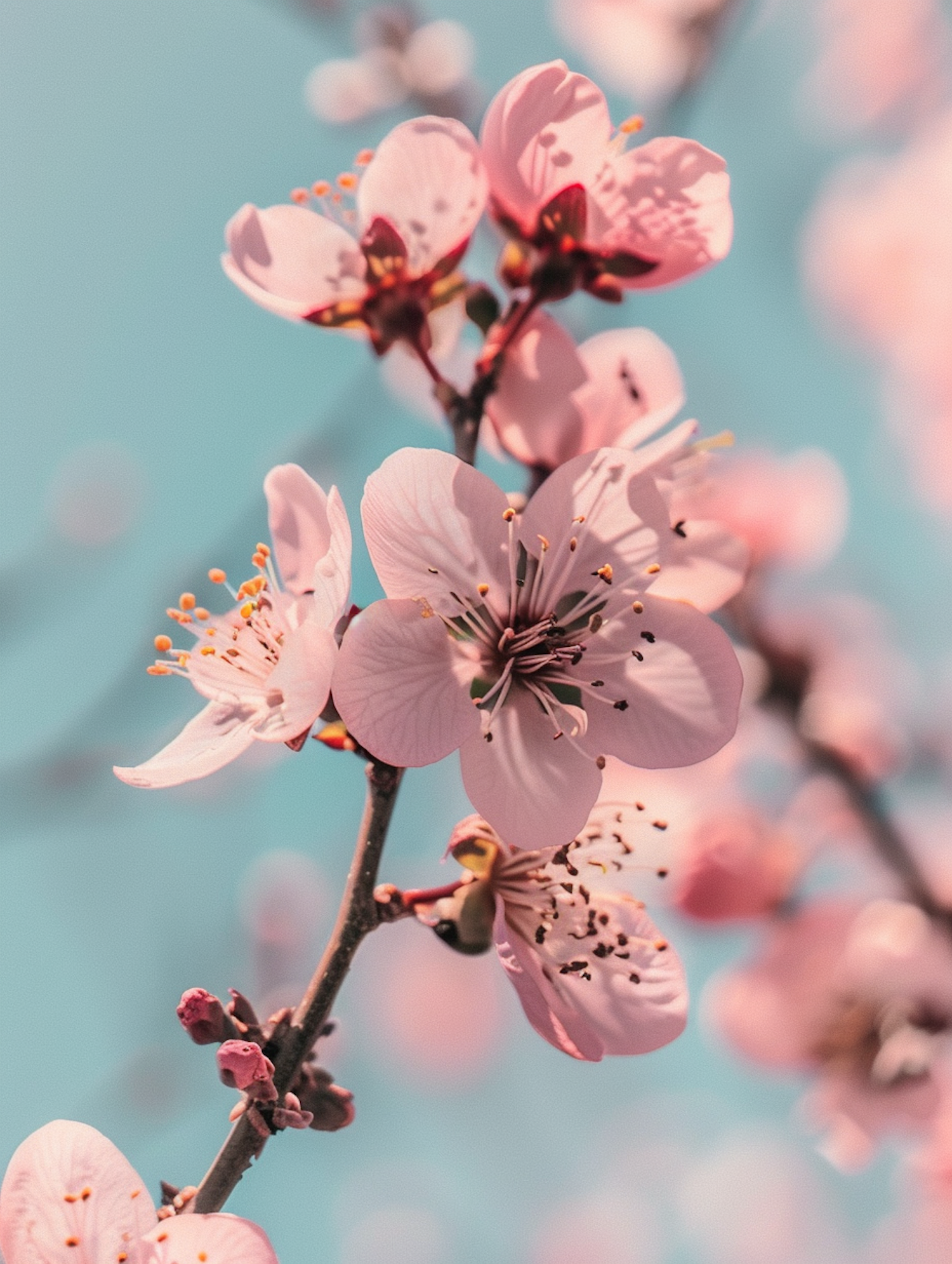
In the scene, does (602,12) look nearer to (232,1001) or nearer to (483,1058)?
(232,1001)

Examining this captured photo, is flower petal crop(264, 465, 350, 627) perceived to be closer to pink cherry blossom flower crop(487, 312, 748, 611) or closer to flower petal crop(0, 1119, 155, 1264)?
pink cherry blossom flower crop(487, 312, 748, 611)

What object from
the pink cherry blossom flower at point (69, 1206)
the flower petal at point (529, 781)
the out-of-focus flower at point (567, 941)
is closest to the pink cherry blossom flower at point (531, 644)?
the flower petal at point (529, 781)

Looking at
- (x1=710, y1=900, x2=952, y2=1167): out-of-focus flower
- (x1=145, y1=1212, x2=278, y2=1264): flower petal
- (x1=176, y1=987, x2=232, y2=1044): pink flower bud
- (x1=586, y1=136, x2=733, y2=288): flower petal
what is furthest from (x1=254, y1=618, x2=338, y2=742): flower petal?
(x1=710, y1=900, x2=952, y2=1167): out-of-focus flower

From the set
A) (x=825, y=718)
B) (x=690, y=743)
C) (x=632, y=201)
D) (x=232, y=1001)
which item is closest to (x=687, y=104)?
(x=632, y=201)

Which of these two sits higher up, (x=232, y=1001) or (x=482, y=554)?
(x=482, y=554)

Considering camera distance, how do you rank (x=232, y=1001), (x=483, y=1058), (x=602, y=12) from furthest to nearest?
(x=483, y=1058), (x=602, y=12), (x=232, y=1001)
